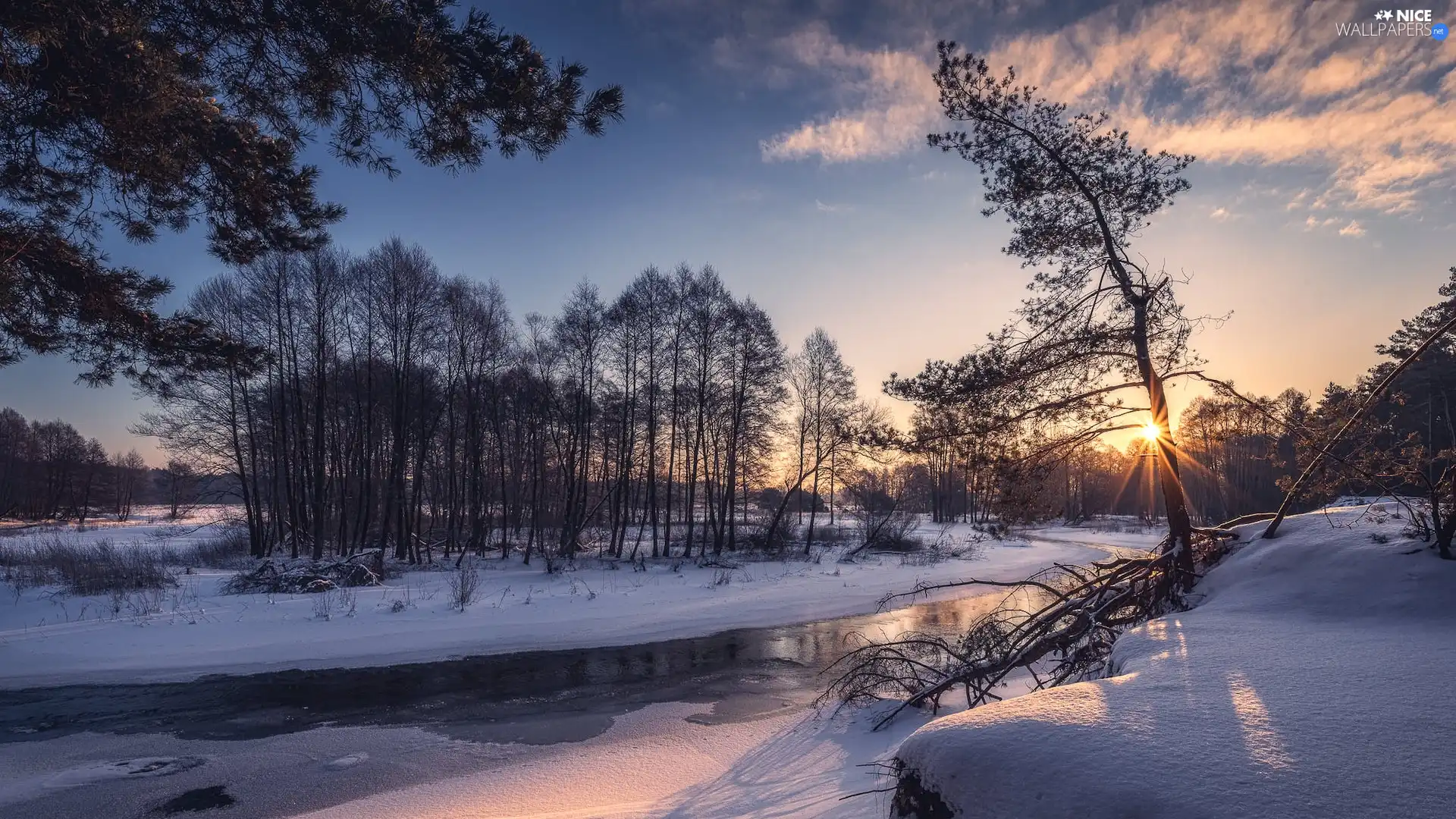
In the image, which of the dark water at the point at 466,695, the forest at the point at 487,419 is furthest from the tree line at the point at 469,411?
the dark water at the point at 466,695

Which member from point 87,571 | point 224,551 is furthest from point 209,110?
point 224,551

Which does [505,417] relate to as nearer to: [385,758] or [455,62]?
[385,758]

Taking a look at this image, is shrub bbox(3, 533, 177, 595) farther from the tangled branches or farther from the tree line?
the tangled branches

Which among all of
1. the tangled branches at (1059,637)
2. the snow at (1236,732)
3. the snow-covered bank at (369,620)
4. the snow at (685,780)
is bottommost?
the snow-covered bank at (369,620)

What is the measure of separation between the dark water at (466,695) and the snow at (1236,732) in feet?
18.6

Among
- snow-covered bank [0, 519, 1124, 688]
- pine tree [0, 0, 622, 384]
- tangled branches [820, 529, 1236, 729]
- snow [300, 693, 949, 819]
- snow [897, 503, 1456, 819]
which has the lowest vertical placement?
snow-covered bank [0, 519, 1124, 688]

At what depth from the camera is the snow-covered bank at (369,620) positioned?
36.3ft

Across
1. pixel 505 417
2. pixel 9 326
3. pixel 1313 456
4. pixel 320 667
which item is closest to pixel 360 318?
pixel 505 417

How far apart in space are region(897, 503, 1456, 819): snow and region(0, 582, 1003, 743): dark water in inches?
223

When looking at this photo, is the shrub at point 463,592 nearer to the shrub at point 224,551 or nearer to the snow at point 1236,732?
the shrub at point 224,551

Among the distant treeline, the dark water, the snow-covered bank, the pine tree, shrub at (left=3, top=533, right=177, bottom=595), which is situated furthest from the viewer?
the distant treeline

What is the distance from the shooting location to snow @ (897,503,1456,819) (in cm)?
210

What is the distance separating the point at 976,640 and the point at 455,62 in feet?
25.5

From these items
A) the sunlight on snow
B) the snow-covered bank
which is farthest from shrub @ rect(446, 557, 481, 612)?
the sunlight on snow
